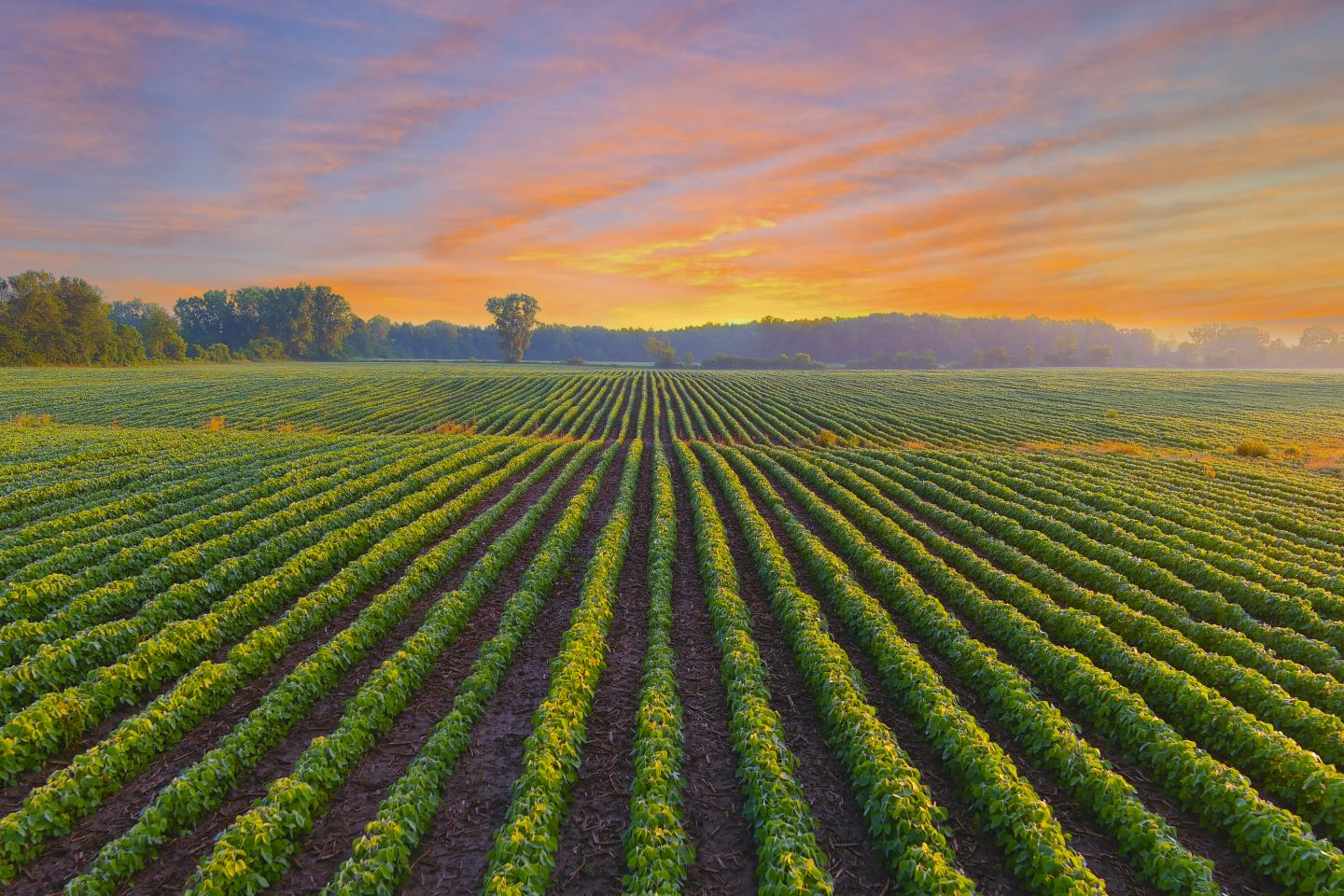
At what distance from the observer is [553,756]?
8.27 meters

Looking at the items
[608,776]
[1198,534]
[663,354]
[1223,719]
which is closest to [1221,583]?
[1198,534]

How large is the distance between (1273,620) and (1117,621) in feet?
15.0

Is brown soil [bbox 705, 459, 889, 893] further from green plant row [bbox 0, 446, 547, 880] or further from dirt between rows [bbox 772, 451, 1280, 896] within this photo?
green plant row [bbox 0, 446, 547, 880]

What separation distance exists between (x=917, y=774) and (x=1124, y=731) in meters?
4.20

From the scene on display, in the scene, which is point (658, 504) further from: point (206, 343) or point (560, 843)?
point (206, 343)

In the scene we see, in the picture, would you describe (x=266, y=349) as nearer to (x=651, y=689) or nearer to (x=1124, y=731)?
(x=651, y=689)

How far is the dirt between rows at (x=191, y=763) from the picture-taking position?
22.5ft

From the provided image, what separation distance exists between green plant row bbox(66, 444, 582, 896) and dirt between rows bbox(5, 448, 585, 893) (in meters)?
0.15

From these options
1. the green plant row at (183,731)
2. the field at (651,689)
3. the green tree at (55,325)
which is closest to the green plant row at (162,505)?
the field at (651,689)

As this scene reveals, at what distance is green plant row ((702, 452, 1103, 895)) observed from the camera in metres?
6.65

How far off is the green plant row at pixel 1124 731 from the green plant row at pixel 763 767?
3.97m

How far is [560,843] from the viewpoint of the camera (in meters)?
7.53

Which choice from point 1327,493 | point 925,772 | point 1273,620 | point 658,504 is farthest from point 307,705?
point 1327,493

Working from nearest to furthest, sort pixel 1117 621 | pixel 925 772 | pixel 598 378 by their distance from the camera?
pixel 925 772, pixel 1117 621, pixel 598 378
